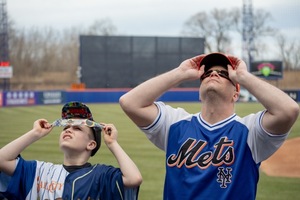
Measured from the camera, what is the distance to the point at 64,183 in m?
2.68

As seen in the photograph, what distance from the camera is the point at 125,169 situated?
263 cm

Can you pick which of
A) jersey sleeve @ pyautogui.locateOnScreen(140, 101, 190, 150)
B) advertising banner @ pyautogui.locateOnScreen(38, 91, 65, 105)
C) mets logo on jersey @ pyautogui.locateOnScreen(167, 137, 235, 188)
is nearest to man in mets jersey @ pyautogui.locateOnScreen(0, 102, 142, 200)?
jersey sleeve @ pyautogui.locateOnScreen(140, 101, 190, 150)

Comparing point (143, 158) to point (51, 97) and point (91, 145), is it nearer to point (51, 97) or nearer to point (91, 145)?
point (91, 145)

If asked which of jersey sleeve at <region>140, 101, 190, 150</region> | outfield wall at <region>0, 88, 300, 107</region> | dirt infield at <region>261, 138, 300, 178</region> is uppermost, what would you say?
jersey sleeve at <region>140, 101, 190, 150</region>

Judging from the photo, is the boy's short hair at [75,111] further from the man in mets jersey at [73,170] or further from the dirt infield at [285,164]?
the dirt infield at [285,164]

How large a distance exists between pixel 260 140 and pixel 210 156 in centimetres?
29

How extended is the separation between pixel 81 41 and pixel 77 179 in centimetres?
3134

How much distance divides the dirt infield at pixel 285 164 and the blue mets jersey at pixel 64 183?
17.9ft

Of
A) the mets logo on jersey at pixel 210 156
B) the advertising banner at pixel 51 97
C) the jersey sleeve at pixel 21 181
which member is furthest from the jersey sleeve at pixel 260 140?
the advertising banner at pixel 51 97

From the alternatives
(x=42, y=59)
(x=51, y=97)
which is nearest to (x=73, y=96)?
(x=51, y=97)

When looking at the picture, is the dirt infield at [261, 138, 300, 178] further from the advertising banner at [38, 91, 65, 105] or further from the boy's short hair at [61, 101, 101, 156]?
the advertising banner at [38, 91, 65, 105]

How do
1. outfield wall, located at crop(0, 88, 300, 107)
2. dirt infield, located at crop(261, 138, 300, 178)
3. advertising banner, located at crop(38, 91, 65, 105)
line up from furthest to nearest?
advertising banner, located at crop(38, 91, 65, 105) < outfield wall, located at crop(0, 88, 300, 107) < dirt infield, located at crop(261, 138, 300, 178)

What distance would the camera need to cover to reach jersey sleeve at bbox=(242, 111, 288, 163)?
7.99 feet

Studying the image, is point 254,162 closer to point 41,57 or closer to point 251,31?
point 251,31
